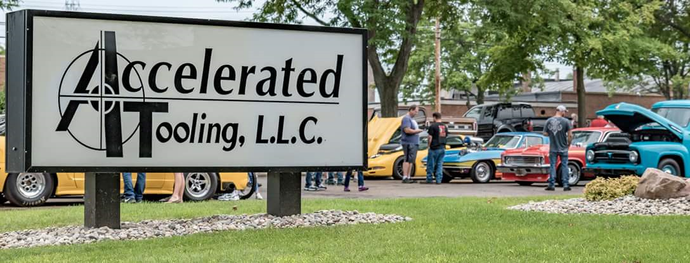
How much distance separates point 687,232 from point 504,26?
2066 centimetres

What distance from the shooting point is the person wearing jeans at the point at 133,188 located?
50.0 ft

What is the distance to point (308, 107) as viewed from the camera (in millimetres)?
11188

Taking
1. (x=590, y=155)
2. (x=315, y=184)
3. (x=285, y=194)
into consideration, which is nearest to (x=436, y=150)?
(x=590, y=155)

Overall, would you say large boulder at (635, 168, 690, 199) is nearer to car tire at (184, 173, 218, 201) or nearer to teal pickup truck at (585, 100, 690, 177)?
teal pickup truck at (585, 100, 690, 177)

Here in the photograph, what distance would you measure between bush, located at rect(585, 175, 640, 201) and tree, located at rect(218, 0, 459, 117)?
13997 millimetres

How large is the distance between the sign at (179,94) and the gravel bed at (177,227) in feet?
1.98

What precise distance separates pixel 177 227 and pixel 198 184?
607 cm

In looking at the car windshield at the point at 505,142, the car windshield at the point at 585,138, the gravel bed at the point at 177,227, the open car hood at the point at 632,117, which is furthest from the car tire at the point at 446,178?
the gravel bed at the point at 177,227

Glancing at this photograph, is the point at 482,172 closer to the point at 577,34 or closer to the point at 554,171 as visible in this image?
the point at 554,171

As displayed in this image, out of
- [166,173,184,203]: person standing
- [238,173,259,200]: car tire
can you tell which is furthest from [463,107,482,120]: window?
[166,173,184,203]: person standing

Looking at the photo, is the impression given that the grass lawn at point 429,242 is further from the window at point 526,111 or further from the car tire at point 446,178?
the window at point 526,111

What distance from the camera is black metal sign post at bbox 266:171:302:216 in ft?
37.2

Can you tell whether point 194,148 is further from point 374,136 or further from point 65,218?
point 374,136

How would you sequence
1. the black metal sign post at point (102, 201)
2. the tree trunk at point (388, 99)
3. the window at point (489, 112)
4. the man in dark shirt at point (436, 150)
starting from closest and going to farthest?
the black metal sign post at point (102, 201), the man in dark shirt at point (436, 150), the tree trunk at point (388, 99), the window at point (489, 112)
